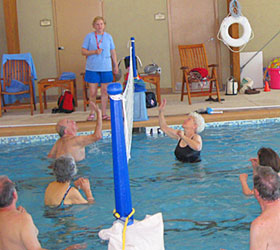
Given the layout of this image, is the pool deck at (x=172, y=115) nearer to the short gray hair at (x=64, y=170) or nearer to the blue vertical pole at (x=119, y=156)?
the short gray hair at (x=64, y=170)

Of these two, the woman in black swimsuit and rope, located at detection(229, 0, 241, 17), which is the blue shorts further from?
rope, located at detection(229, 0, 241, 17)

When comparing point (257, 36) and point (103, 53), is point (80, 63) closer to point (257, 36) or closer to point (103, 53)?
point (103, 53)

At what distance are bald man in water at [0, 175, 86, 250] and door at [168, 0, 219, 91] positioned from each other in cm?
764

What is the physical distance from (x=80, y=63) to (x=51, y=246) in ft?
22.1

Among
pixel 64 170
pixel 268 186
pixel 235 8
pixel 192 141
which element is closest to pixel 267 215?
pixel 268 186

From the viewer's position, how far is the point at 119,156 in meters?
2.36

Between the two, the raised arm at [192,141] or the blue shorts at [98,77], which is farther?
the blue shorts at [98,77]

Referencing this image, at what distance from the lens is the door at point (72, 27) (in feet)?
33.9

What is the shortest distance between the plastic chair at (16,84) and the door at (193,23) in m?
2.96

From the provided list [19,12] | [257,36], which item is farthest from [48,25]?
[257,36]

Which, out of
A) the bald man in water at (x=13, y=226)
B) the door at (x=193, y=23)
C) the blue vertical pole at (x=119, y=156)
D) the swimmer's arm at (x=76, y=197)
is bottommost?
the swimmer's arm at (x=76, y=197)

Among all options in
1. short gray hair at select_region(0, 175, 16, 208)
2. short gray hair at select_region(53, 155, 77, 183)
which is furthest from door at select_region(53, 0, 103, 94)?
short gray hair at select_region(0, 175, 16, 208)

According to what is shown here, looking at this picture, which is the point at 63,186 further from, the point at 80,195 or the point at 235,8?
the point at 235,8

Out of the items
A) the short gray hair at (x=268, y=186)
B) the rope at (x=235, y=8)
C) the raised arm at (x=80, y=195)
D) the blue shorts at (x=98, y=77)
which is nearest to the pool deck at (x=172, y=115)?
the blue shorts at (x=98, y=77)
